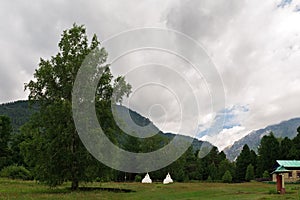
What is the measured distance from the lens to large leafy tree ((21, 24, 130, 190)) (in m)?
35.0

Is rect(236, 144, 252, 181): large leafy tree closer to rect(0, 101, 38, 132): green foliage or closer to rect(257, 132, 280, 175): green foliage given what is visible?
rect(257, 132, 280, 175): green foliage

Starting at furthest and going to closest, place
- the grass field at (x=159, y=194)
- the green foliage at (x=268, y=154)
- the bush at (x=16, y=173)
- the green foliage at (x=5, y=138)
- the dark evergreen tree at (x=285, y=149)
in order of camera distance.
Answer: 1. the green foliage at (x=5, y=138)
2. the green foliage at (x=268, y=154)
3. the dark evergreen tree at (x=285, y=149)
4. the bush at (x=16, y=173)
5. the grass field at (x=159, y=194)

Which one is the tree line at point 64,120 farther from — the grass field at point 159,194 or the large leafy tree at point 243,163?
the large leafy tree at point 243,163

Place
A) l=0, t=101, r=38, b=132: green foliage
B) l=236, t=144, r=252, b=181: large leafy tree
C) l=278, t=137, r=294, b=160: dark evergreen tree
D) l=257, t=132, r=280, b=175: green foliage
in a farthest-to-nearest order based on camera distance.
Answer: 1. l=0, t=101, r=38, b=132: green foliage
2. l=236, t=144, r=252, b=181: large leafy tree
3. l=257, t=132, r=280, b=175: green foliage
4. l=278, t=137, r=294, b=160: dark evergreen tree

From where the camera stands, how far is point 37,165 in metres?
35.7

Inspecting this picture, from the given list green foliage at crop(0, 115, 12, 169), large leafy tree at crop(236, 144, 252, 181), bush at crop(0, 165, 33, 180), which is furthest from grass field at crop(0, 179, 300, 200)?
large leafy tree at crop(236, 144, 252, 181)

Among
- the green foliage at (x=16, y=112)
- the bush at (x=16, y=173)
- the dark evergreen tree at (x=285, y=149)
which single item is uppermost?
the green foliage at (x=16, y=112)

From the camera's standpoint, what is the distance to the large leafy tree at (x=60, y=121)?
35031 millimetres

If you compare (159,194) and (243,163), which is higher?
(243,163)

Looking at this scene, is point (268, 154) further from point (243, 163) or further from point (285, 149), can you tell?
point (243, 163)

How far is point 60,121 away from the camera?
35.3 meters


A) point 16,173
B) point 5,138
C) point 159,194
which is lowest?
point 159,194

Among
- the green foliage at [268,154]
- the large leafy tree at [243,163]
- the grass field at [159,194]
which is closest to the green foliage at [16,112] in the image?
the large leafy tree at [243,163]

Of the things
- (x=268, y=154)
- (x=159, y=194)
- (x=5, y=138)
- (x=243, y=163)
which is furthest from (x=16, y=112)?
(x=159, y=194)
